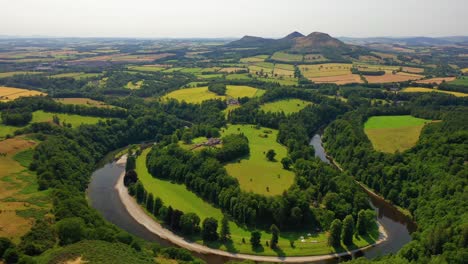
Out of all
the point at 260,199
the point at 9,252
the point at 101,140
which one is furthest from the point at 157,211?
the point at 101,140

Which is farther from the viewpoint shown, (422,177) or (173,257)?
(422,177)

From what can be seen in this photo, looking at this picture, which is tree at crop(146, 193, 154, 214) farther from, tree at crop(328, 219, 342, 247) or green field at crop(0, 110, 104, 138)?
green field at crop(0, 110, 104, 138)

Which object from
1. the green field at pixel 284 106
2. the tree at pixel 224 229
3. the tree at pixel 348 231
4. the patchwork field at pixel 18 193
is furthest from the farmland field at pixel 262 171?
the patchwork field at pixel 18 193

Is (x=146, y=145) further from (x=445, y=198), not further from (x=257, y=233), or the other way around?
(x=445, y=198)

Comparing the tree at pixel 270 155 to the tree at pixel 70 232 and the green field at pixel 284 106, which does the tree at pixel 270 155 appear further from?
the tree at pixel 70 232

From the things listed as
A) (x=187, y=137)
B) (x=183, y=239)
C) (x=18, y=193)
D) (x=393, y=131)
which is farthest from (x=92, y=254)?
(x=393, y=131)
